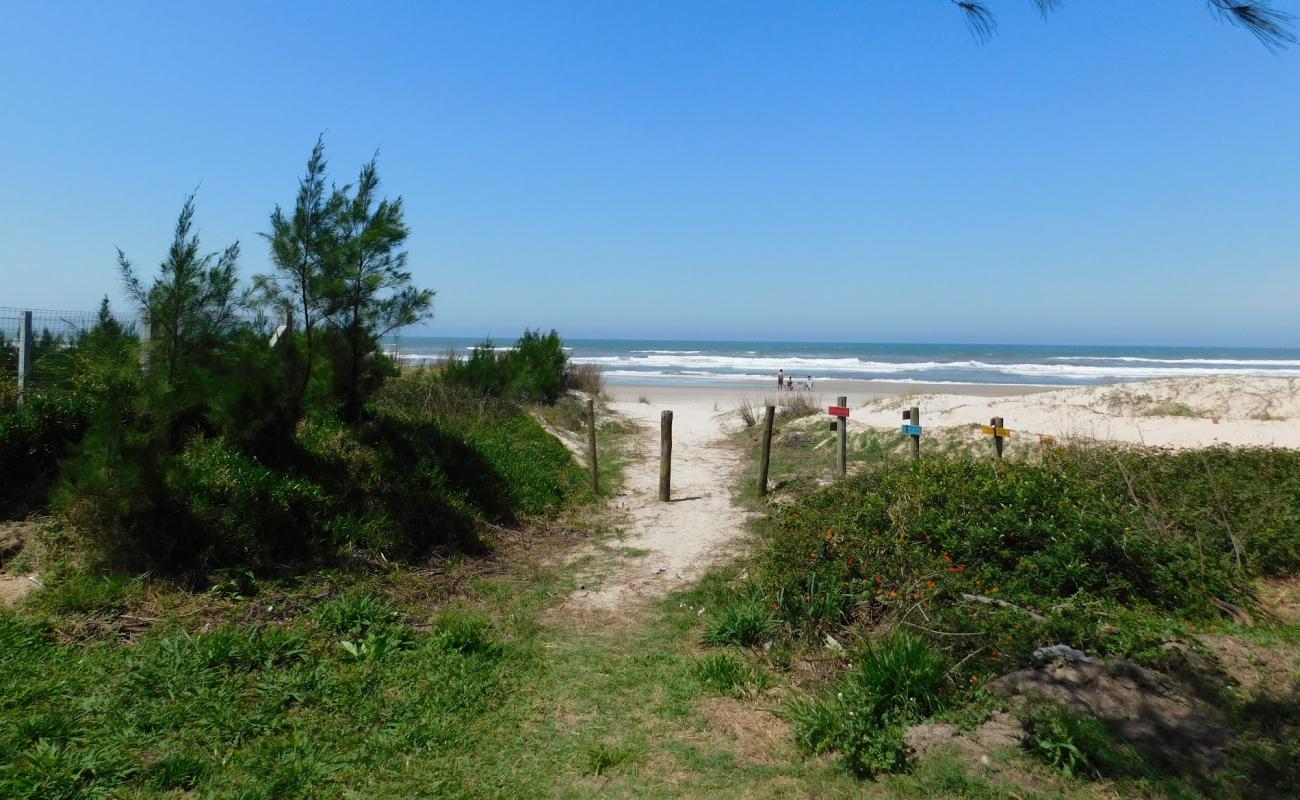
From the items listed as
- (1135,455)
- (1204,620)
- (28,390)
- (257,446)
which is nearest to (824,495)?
(1204,620)

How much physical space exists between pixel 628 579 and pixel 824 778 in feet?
12.3

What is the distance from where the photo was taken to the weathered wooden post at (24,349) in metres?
7.77

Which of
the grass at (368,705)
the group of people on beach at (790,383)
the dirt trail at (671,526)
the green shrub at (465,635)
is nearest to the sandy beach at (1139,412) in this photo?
the dirt trail at (671,526)

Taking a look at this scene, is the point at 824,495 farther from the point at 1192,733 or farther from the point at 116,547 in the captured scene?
the point at 116,547

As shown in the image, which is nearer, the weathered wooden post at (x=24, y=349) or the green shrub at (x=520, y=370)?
the weathered wooden post at (x=24, y=349)

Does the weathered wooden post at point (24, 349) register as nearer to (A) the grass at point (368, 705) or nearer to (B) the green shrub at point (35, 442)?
(B) the green shrub at point (35, 442)

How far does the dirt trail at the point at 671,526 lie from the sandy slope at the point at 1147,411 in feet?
14.7

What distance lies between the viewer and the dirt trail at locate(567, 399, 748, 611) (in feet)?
22.8

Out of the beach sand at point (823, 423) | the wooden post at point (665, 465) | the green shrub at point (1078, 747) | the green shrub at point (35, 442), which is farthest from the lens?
the wooden post at point (665, 465)

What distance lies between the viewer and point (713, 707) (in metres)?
4.45

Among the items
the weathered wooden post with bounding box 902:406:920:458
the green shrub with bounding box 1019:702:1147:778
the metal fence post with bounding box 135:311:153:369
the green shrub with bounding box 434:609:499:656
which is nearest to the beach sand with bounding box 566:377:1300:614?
the green shrub with bounding box 434:609:499:656

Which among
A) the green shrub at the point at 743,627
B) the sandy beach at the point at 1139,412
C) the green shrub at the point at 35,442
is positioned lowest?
the green shrub at the point at 743,627

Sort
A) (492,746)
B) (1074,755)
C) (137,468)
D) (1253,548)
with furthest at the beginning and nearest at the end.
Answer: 1. (1253,548)
2. (137,468)
3. (492,746)
4. (1074,755)

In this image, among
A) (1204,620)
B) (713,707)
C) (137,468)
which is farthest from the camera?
(137,468)
